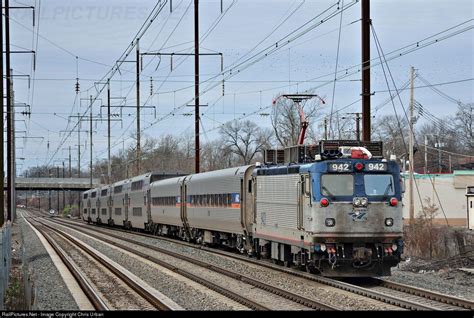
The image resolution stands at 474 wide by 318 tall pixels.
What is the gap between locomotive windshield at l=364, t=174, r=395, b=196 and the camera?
61.2ft

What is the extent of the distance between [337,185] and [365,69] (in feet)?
19.9

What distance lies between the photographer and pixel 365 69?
76.7 ft

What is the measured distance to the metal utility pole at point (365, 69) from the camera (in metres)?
22.6

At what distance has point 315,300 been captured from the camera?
1531 centimetres

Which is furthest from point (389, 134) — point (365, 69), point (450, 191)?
point (365, 69)

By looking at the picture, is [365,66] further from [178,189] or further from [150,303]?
[178,189]

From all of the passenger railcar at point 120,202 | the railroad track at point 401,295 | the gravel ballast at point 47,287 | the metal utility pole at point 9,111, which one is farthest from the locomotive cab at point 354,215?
the passenger railcar at point 120,202

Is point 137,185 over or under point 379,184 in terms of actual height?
over

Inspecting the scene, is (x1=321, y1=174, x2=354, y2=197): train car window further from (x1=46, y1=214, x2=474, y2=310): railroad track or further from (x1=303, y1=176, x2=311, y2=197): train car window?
(x1=46, y1=214, x2=474, y2=310): railroad track

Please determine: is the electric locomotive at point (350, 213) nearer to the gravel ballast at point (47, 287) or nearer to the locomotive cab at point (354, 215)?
the locomotive cab at point (354, 215)

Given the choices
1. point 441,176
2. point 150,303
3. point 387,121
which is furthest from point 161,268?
point 387,121

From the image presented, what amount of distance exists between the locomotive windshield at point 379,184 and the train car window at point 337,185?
0.40 m

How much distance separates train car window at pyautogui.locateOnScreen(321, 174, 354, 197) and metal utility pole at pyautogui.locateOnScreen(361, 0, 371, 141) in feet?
12.6

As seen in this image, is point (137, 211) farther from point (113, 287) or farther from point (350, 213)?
point (350, 213)
